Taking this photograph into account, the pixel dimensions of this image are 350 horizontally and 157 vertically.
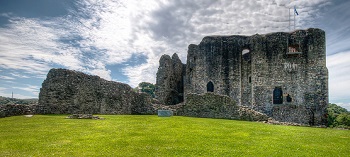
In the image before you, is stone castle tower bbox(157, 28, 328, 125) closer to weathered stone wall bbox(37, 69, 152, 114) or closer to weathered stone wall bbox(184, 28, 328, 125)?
weathered stone wall bbox(184, 28, 328, 125)

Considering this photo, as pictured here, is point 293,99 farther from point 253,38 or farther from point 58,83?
point 58,83

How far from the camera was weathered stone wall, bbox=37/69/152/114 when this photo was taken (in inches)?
691

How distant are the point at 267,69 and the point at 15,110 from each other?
25607mm

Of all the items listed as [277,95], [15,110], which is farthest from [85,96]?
[277,95]

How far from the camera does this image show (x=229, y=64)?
1237 inches

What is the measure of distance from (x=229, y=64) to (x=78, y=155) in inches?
1074

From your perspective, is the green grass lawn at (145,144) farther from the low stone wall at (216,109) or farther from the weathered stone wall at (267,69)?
the weathered stone wall at (267,69)

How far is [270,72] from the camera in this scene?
28.6 metres

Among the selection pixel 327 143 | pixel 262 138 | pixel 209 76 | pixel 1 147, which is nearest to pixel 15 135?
pixel 1 147

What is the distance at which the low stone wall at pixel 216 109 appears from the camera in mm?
19250

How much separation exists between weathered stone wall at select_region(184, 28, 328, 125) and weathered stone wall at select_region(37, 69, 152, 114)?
1162 centimetres

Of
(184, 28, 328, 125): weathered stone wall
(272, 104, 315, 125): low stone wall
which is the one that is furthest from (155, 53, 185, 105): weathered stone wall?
(272, 104, 315, 125): low stone wall

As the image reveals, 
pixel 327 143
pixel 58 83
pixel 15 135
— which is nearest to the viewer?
pixel 15 135

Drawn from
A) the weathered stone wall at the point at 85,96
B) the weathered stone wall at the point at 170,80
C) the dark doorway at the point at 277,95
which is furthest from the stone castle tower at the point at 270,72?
the weathered stone wall at the point at 85,96
